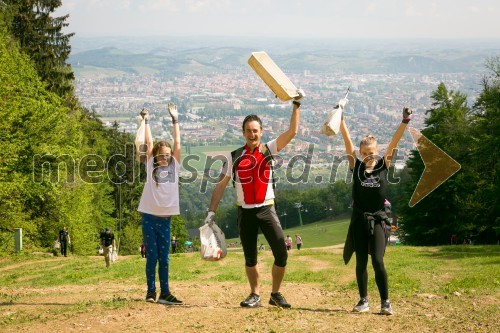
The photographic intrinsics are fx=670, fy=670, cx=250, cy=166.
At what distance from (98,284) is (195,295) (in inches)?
246

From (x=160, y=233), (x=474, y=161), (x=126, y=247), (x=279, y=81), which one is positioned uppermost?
(x=279, y=81)

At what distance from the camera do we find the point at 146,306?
972 cm

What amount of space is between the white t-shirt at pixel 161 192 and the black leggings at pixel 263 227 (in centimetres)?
110

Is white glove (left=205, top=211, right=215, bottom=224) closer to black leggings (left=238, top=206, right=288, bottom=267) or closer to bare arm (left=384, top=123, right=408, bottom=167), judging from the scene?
black leggings (left=238, top=206, right=288, bottom=267)

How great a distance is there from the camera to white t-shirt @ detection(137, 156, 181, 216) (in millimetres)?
9844

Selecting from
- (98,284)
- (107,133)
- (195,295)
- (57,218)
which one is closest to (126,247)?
(107,133)

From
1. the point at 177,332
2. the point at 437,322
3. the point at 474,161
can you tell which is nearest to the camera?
the point at 177,332

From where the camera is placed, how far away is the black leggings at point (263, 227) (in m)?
9.29

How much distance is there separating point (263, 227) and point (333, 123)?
1.74m

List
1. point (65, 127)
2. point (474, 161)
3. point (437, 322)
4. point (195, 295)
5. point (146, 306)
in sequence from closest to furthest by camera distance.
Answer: point (437, 322)
point (146, 306)
point (195, 295)
point (65, 127)
point (474, 161)

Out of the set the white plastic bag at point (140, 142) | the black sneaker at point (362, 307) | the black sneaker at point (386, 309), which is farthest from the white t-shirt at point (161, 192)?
the black sneaker at point (386, 309)

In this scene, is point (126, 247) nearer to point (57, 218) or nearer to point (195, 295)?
point (57, 218)

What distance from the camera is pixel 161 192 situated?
388 inches

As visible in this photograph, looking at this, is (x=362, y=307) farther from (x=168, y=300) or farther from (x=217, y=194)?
(x=168, y=300)
